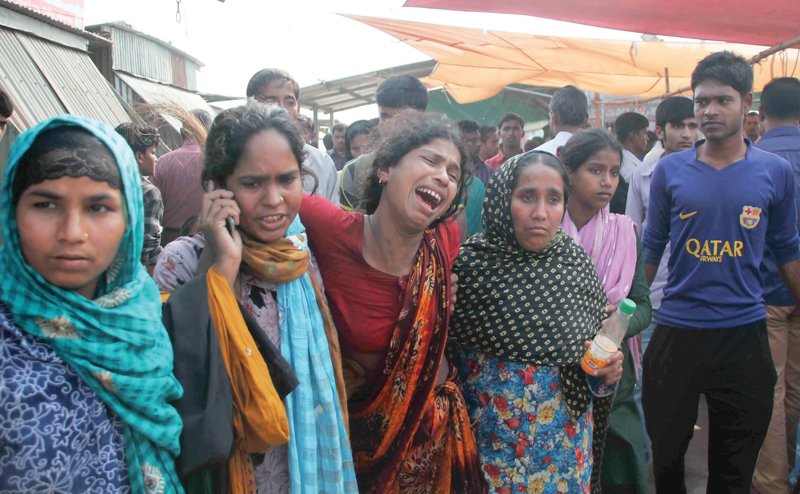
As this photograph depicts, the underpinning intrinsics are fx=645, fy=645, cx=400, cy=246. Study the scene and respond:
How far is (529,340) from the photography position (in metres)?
2.33

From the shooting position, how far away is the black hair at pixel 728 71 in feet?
10.5

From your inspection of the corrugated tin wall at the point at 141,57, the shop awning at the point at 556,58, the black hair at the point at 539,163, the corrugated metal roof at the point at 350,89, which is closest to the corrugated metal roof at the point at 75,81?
the corrugated tin wall at the point at 141,57

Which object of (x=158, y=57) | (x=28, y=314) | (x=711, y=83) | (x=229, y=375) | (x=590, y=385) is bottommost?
(x=590, y=385)

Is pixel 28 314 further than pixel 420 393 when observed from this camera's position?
No

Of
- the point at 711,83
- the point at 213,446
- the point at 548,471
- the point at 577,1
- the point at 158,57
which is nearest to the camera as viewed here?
the point at 213,446

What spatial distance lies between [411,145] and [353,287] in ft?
1.72

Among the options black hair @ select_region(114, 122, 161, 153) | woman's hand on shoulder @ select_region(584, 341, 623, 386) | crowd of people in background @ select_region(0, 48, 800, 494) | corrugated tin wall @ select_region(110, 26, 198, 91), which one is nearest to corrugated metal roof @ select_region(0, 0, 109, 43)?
corrugated tin wall @ select_region(110, 26, 198, 91)

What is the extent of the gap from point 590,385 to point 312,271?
113 cm

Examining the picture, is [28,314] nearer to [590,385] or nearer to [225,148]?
[225,148]

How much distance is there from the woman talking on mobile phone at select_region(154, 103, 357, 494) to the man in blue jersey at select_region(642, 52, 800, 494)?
198 centimetres

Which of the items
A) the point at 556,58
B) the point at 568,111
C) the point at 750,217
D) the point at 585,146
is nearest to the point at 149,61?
the point at 556,58

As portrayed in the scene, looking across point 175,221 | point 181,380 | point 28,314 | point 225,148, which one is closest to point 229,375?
point 181,380

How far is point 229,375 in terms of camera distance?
1629 mm

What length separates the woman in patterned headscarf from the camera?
232 centimetres
